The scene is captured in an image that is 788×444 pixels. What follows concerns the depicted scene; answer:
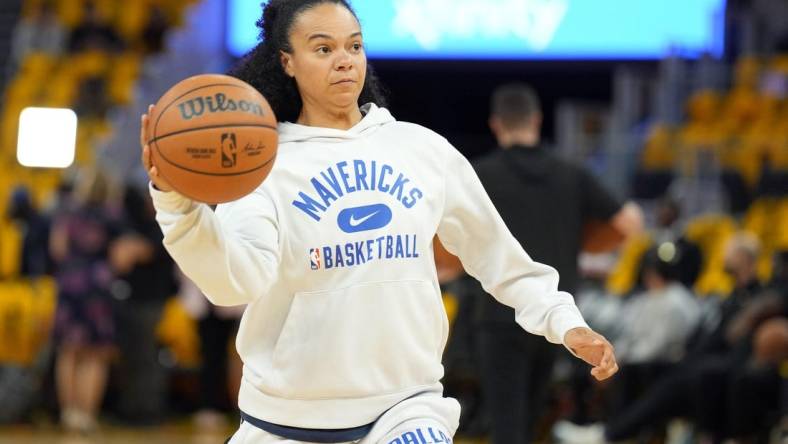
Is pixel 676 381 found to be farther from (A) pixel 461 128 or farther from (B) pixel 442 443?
(A) pixel 461 128

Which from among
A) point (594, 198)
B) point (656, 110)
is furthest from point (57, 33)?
point (594, 198)

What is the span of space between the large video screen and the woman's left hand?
1368 centimetres

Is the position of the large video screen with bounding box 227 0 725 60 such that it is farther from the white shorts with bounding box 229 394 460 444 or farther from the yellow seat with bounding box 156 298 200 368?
the white shorts with bounding box 229 394 460 444

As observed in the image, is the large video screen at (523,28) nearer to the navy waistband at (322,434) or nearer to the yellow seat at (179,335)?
the yellow seat at (179,335)

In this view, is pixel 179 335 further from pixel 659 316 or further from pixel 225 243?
pixel 225 243

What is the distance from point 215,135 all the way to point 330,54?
1.99 feet

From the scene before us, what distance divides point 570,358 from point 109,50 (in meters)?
8.67

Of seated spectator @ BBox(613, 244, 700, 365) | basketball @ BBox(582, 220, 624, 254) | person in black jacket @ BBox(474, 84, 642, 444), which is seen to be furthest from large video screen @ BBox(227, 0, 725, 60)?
basketball @ BBox(582, 220, 624, 254)

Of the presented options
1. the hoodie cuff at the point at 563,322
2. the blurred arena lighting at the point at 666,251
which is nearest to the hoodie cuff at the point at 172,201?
the hoodie cuff at the point at 563,322

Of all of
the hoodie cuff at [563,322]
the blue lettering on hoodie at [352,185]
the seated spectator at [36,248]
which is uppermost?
the blue lettering on hoodie at [352,185]

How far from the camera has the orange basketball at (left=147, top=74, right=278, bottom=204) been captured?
293cm

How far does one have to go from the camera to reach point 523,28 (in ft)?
56.3

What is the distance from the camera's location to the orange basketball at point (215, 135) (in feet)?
9.61

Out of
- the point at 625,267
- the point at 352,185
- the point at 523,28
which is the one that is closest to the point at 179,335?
the point at 625,267
